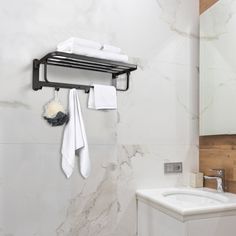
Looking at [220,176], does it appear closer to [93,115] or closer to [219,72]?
[219,72]

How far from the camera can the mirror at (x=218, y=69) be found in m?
1.82

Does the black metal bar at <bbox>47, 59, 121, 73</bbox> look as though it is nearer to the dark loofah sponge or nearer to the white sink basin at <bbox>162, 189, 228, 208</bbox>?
the dark loofah sponge

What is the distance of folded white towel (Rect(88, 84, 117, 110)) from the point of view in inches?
65.7

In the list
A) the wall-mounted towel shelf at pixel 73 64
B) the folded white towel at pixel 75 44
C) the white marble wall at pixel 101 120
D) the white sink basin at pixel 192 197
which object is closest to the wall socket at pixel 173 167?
the white marble wall at pixel 101 120

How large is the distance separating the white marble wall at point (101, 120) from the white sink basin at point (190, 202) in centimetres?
11

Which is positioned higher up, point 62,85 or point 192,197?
point 62,85

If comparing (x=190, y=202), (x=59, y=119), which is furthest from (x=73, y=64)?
(x=190, y=202)

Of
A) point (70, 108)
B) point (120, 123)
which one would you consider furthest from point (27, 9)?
point (120, 123)

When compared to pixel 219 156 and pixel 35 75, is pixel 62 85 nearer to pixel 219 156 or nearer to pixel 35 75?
pixel 35 75

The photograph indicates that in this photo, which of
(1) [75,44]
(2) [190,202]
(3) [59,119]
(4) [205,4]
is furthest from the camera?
(4) [205,4]

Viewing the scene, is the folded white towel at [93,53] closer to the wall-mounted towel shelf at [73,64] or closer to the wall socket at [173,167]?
the wall-mounted towel shelf at [73,64]

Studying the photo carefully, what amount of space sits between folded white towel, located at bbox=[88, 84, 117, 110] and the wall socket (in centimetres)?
61

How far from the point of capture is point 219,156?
1.91m

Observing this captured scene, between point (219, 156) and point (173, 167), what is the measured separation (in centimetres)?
31
